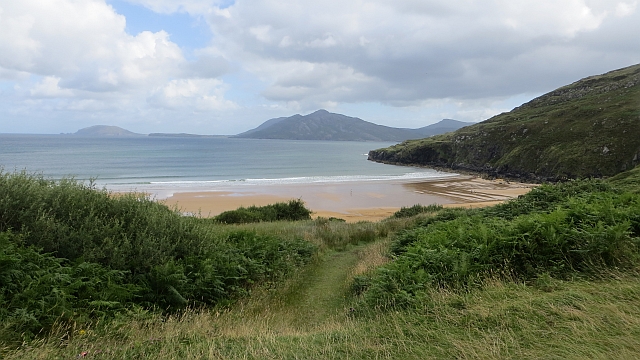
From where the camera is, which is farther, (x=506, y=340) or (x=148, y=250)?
(x=148, y=250)

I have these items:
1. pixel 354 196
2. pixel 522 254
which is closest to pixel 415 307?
pixel 522 254

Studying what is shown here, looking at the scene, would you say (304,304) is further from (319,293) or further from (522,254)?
(522,254)

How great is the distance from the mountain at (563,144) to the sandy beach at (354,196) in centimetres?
975

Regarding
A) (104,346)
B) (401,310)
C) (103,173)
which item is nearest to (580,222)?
(401,310)

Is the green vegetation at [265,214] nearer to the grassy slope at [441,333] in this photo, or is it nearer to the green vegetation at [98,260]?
the green vegetation at [98,260]

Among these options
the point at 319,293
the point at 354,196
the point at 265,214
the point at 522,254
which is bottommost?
the point at 354,196

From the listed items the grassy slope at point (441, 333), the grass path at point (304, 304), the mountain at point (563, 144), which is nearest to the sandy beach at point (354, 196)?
the mountain at point (563, 144)

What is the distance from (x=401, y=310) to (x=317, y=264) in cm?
598

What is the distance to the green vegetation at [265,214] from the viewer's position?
22.1 meters

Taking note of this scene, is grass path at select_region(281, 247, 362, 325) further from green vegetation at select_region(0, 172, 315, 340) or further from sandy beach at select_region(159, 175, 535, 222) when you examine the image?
sandy beach at select_region(159, 175, 535, 222)

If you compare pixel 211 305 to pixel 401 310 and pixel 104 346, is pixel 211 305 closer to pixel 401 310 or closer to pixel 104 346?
pixel 104 346

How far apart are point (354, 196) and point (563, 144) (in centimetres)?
4374

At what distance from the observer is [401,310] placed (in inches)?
209

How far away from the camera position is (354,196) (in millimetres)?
40938
